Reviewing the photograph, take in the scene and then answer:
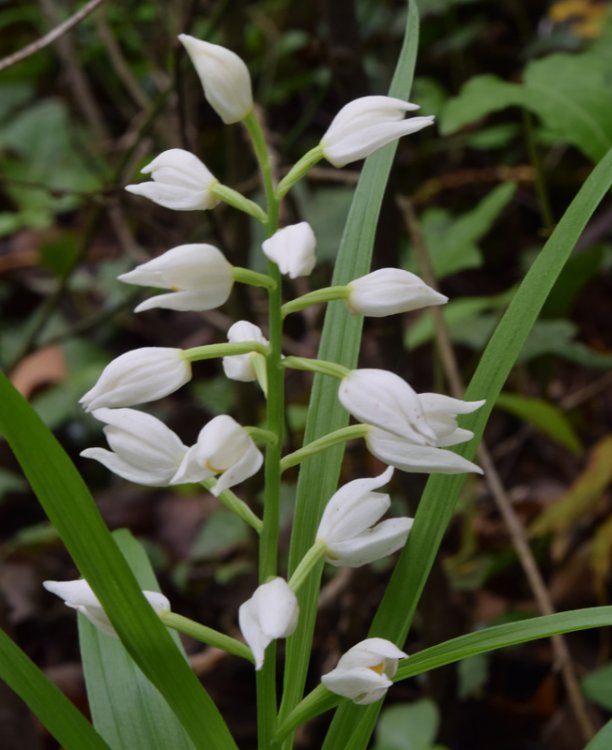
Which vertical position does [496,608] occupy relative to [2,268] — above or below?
below

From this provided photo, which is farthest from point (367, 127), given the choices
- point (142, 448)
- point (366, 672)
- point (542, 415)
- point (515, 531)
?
point (542, 415)

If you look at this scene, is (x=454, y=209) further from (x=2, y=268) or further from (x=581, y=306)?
(x=2, y=268)

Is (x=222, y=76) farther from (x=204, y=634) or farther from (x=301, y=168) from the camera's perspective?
(x=204, y=634)

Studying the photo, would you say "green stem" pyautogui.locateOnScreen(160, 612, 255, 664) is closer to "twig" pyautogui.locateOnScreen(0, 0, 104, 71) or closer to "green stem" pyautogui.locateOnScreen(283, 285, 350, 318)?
"green stem" pyautogui.locateOnScreen(283, 285, 350, 318)

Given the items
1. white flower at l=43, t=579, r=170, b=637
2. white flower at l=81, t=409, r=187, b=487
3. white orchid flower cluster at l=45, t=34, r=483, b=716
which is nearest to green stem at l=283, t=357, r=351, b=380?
white orchid flower cluster at l=45, t=34, r=483, b=716

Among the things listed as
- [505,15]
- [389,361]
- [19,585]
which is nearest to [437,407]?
[389,361]

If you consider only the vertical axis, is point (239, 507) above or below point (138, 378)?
below
